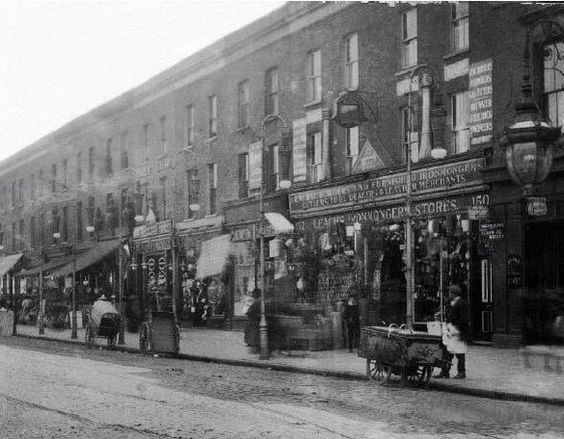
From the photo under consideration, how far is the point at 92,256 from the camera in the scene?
4091cm

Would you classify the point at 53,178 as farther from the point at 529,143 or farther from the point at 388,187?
the point at 529,143

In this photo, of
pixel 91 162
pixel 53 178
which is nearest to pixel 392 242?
pixel 91 162

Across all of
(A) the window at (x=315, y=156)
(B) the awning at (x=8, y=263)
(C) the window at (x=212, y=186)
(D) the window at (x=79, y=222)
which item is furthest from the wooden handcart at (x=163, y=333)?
(B) the awning at (x=8, y=263)

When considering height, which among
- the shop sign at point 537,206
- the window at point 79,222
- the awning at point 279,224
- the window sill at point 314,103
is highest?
the window sill at point 314,103

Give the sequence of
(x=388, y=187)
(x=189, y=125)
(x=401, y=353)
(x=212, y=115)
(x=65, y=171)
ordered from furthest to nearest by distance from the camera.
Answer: (x=65, y=171), (x=189, y=125), (x=212, y=115), (x=388, y=187), (x=401, y=353)

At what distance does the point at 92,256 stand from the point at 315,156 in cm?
1608

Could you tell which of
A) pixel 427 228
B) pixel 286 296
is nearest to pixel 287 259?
pixel 286 296

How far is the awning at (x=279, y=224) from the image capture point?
28625mm

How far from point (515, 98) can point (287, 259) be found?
10247 mm

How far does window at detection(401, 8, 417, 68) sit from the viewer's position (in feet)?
80.3

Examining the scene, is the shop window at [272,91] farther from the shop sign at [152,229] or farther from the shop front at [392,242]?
the shop sign at [152,229]

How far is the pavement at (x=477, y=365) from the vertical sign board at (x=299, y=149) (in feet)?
20.8

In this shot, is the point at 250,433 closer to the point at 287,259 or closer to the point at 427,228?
the point at 427,228

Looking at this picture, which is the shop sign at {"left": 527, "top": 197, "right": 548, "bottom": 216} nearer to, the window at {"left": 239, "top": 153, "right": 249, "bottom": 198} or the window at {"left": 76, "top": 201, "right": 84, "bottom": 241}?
the window at {"left": 239, "top": 153, "right": 249, "bottom": 198}
